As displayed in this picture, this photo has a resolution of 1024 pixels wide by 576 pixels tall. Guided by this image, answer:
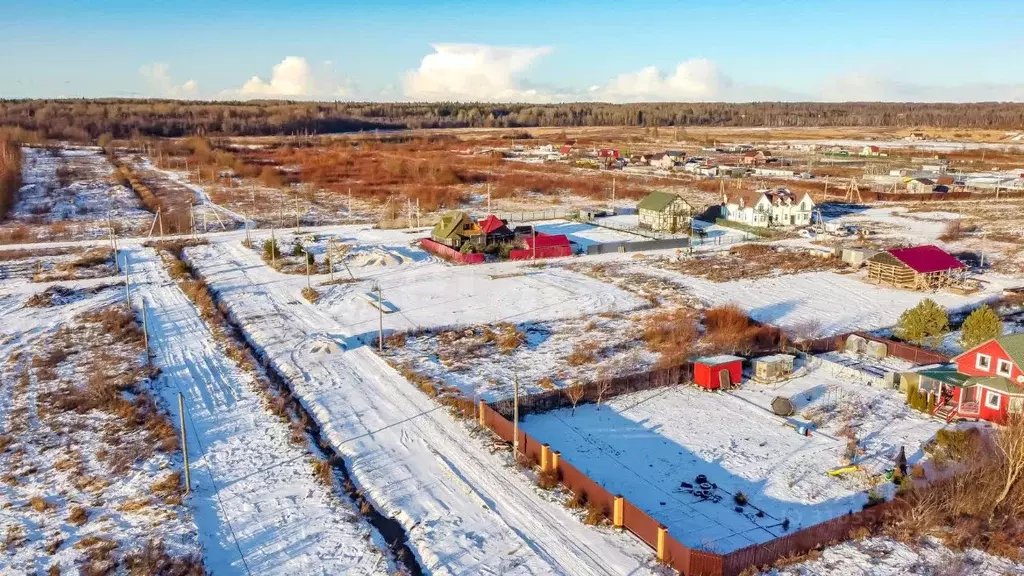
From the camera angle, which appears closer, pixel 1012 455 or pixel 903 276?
pixel 1012 455

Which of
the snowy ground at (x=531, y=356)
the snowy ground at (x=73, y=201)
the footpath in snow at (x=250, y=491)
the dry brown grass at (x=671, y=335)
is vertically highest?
the snowy ground at (x=73, y=201)

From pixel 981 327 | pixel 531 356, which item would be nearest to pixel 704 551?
pixel 531 356

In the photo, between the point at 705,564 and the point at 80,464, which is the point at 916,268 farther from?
the point at 80,464

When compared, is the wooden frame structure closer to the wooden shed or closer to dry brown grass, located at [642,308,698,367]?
dry brown grass, located at [642,308,698,367]

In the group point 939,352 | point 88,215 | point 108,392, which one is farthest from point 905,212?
point 88,215

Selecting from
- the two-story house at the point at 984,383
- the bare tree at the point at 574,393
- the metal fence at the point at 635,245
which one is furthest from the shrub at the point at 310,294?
the two-story house at the point at 984,383

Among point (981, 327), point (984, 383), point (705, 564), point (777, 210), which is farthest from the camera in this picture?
point (777, 210)

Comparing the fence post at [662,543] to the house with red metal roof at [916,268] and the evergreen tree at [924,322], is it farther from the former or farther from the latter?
the house with red metal roof at [916,268]
